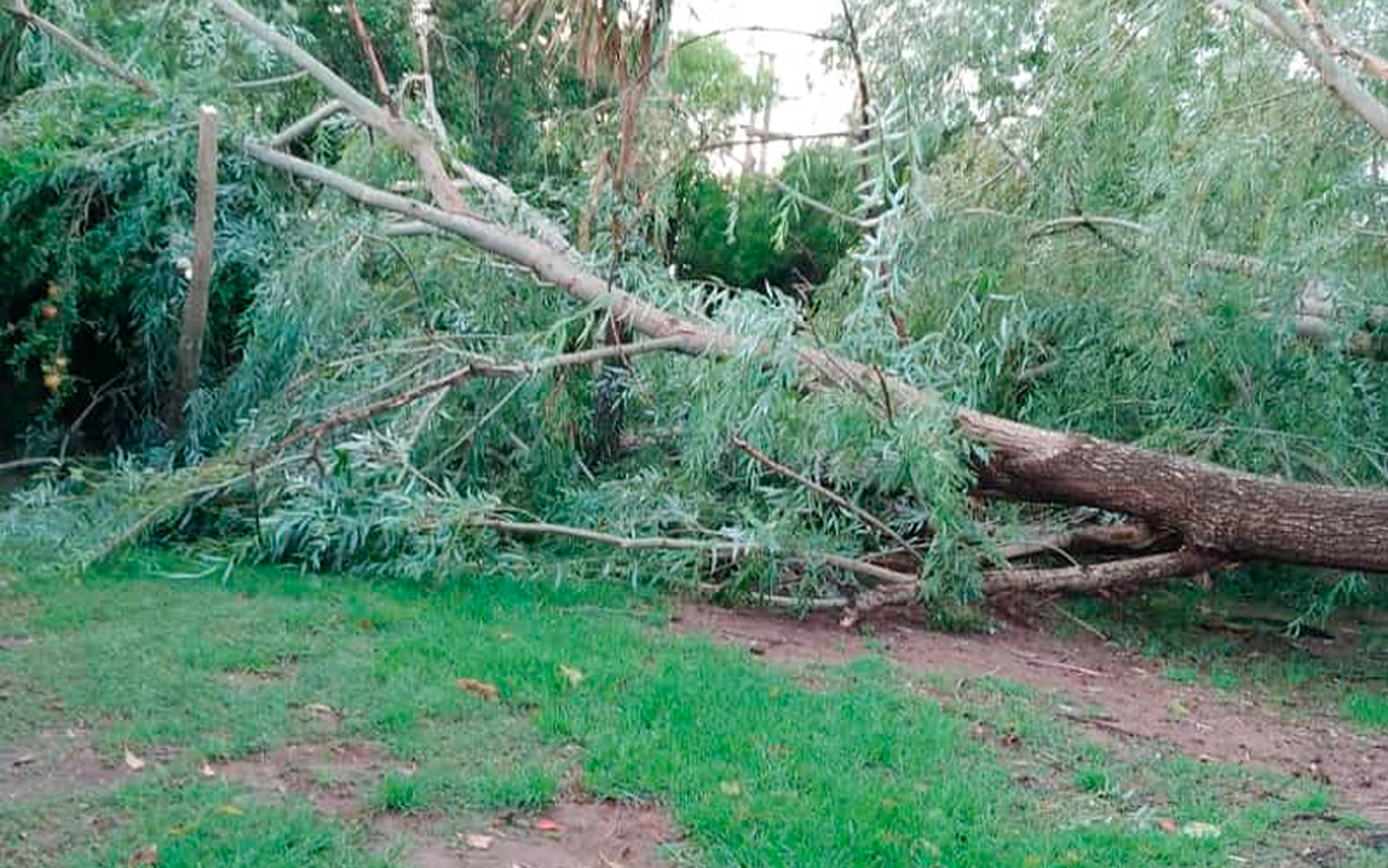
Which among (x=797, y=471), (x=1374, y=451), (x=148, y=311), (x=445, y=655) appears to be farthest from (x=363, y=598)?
(x=1374, y=451)

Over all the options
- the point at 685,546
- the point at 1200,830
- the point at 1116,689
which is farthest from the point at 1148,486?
the point at 1200,830

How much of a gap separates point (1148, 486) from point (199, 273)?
533 centimetres

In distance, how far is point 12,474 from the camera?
859 cm

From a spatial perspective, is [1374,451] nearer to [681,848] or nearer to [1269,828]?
[1269,828]

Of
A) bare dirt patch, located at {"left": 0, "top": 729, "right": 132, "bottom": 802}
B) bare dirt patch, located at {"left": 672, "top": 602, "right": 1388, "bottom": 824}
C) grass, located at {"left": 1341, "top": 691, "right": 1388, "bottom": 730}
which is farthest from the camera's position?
grass, located at {"left": 1341, "top": 691, "right": 1388, "bottom": 730}

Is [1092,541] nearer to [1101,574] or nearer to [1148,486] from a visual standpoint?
[1101,574]

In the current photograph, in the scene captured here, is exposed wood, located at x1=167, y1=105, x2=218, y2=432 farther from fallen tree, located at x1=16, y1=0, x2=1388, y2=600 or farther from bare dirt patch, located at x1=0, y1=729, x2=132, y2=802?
bare dirt patch, located at x1=0, y1=729, x2=132, y2=802

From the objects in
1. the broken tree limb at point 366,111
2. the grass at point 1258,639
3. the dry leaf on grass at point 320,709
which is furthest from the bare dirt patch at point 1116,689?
the broken tree limb at point 366,111

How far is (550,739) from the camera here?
13.7 feet

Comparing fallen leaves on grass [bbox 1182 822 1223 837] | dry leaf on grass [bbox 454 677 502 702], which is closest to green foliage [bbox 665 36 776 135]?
dry leaf on grass [bbox 454 677 502 702]

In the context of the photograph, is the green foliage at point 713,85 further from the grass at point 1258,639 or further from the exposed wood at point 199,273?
the grass at point 1258,639

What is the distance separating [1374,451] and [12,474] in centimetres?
819

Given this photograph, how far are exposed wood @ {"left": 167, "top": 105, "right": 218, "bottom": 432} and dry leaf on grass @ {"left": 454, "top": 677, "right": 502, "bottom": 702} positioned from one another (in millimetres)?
4068

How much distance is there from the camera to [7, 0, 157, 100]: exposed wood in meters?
7.76
